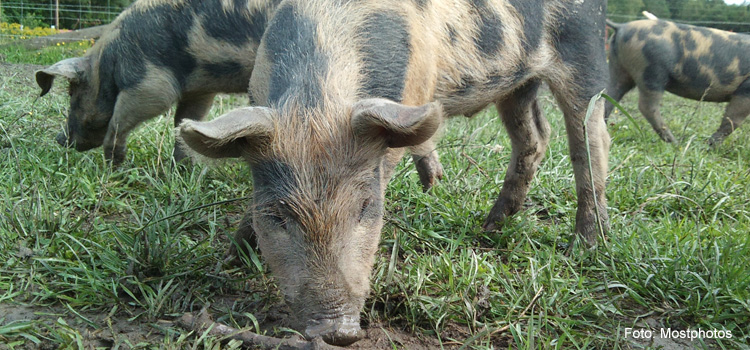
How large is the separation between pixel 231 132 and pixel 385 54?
903mm

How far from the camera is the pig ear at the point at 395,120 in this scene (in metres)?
2.23

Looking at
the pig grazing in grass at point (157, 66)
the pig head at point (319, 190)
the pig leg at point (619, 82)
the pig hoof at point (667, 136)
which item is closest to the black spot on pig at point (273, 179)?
the pig head at point (319, 190)

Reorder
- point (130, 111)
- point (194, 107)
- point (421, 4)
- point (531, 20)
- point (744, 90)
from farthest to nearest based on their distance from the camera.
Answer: point (744, 90), point (194, 107), point (130, 111), point (531, 20), point (421, 4)

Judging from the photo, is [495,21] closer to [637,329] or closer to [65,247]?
[637,329]

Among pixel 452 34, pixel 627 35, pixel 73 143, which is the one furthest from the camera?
pixel 627 35

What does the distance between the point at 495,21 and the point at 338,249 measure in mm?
1708

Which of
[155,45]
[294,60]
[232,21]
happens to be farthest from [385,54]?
[155,45]

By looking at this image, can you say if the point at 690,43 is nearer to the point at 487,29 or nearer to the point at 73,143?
the point at 487,29

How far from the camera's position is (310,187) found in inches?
91.8

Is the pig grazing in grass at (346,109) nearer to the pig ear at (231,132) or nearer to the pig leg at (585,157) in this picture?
the pig ear at (231,132)

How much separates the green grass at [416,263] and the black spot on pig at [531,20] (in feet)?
3.46

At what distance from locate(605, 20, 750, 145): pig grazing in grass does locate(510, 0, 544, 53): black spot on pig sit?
5.51m

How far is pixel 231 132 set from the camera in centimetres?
219

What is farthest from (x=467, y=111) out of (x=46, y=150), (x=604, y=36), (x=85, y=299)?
(x=46, y=150)
